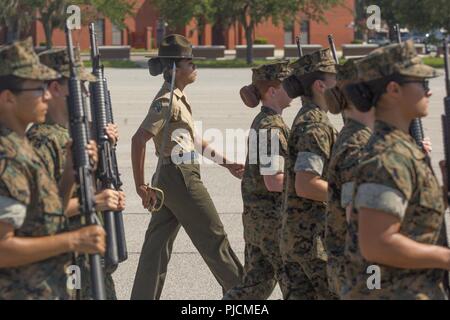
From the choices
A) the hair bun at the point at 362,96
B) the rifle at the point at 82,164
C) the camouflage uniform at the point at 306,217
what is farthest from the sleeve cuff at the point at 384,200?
the camouflage uniform at the point at 306,217

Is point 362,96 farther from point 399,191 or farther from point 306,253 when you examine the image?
point 306,253

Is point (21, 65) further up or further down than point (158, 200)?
further up

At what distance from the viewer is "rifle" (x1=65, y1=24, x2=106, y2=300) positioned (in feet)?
15.2

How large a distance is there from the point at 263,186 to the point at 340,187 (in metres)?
1.83

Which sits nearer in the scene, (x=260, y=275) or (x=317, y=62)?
(x=317, y=62)

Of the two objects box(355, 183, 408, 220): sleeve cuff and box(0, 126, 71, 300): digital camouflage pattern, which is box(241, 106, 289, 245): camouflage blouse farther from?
box(355, 183, 408, 220): sleeve cuff

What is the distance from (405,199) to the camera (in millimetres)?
4223

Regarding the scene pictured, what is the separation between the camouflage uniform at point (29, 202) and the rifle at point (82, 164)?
0.12 meters

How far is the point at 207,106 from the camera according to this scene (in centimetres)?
2572

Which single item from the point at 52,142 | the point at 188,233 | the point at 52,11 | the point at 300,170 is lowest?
the point at 188,233

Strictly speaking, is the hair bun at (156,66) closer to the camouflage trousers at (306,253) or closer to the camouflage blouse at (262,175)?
the camouflage blouse at (262,175)

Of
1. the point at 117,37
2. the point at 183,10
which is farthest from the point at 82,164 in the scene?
the point at 117,37

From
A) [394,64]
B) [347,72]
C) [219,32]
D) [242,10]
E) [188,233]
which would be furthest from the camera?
[219,32]

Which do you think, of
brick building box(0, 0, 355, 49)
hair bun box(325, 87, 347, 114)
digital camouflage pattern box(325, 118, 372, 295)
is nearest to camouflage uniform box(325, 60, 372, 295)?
digital camouflage pattern box(325, 118, 372, 295)
